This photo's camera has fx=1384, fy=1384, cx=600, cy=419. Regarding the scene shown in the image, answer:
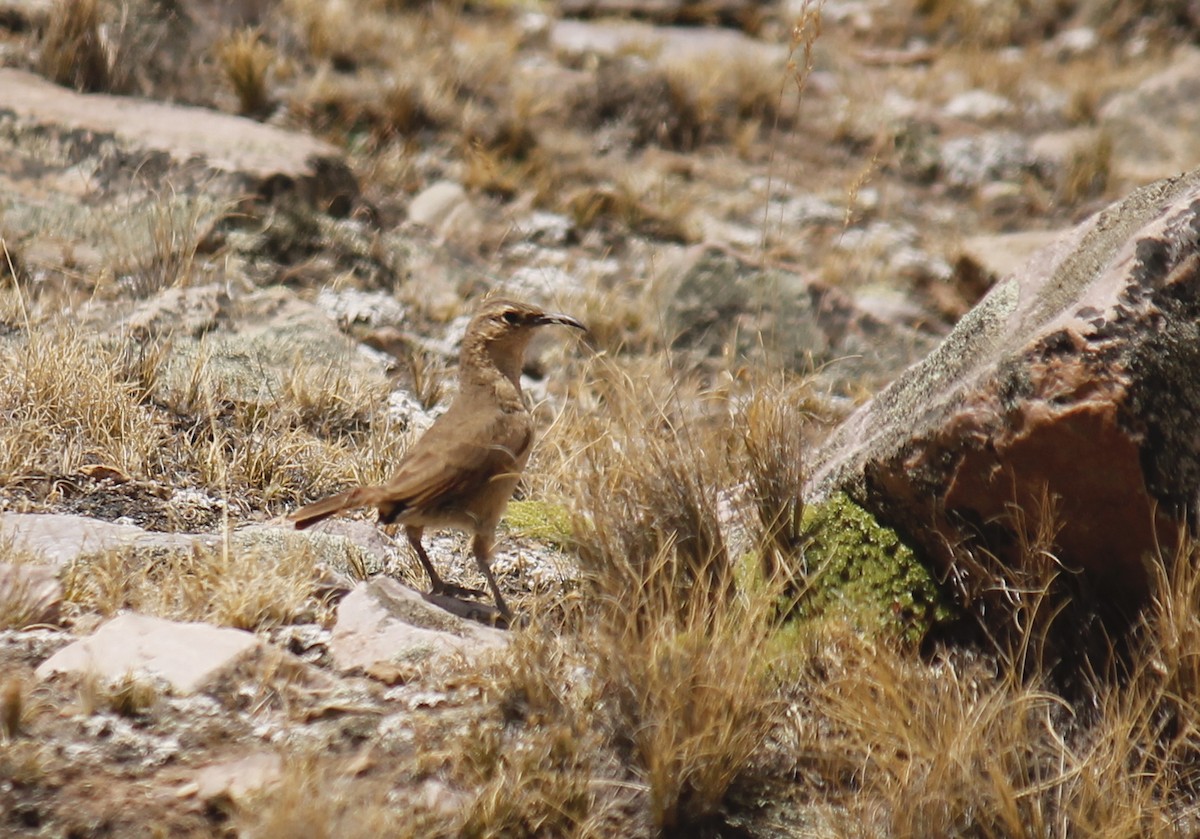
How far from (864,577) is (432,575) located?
5.23 ft

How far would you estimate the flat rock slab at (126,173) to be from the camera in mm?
7684

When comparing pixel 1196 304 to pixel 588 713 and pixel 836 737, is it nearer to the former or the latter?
pixel 836 737

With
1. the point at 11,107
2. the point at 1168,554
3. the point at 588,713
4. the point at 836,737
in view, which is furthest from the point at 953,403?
the point at 11,107

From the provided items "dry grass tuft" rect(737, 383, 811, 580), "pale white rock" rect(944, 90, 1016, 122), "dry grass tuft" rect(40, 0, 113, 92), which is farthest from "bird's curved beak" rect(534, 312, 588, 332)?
"pale white rock" rect(944, 90, 1016, 122)

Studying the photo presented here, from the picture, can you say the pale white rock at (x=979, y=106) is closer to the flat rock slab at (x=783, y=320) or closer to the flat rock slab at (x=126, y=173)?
the flat rock slab at (x=783, y=320)

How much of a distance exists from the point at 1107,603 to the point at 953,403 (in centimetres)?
82

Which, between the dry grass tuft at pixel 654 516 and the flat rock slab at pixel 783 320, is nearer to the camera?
the dry grass tuft at pixel 654 516

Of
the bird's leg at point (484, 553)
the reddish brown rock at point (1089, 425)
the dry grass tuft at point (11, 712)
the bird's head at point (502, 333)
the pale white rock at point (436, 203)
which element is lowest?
the pale white rock at point (436, 203)

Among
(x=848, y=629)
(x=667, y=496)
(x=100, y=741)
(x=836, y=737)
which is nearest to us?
(x=100, y=741)

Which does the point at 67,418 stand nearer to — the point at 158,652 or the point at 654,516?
the point at 158,652

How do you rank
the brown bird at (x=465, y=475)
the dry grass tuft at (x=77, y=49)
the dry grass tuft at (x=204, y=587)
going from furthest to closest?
the dry grass tuft at (x=77, y=49), the brown bird at (x=465, y=475), the dry grass tuft at (x=204, y=587)

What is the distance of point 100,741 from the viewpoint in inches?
151

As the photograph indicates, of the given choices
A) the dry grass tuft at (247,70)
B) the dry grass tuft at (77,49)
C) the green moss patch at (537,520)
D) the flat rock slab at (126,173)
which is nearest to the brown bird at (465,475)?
the green moss patch at (537,520)

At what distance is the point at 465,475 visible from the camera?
4.90 meters
